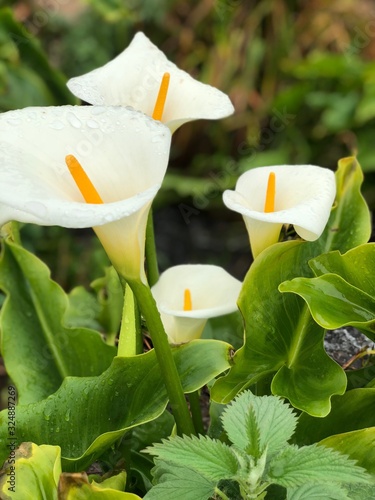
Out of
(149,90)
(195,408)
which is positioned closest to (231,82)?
(149,90)

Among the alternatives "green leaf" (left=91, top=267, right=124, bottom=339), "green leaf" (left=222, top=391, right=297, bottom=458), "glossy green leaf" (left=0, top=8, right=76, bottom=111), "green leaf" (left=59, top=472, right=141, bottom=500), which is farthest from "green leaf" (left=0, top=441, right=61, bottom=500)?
"glossy green leaf" (left=0, top=8, right=76, bottom=111)

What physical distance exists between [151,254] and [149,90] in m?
0.17

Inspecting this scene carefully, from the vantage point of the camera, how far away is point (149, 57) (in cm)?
81

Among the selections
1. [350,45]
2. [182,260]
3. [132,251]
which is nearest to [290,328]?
[132,251]

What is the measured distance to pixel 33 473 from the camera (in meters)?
0.60

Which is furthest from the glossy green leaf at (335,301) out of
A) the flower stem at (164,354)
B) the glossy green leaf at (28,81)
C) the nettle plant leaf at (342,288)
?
the glossy green leaf at (28,81)

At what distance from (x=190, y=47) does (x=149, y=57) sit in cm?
161

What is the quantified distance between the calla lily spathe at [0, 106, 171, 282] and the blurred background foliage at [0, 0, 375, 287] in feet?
4.18

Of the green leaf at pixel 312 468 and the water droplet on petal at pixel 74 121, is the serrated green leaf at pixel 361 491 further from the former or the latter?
the water droplet on petal at pixel 74 121

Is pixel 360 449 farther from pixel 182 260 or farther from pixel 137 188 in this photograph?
Answer: pixel 182 260

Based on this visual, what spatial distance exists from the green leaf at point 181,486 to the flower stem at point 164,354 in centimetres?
7

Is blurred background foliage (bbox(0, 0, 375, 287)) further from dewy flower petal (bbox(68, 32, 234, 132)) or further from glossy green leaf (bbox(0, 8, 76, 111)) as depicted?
dewy flower petal (bbox(68, 32, 234, 132))

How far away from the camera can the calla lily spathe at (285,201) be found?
62 centimetres

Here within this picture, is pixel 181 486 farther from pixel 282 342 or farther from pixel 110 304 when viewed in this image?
pixel 110 304
